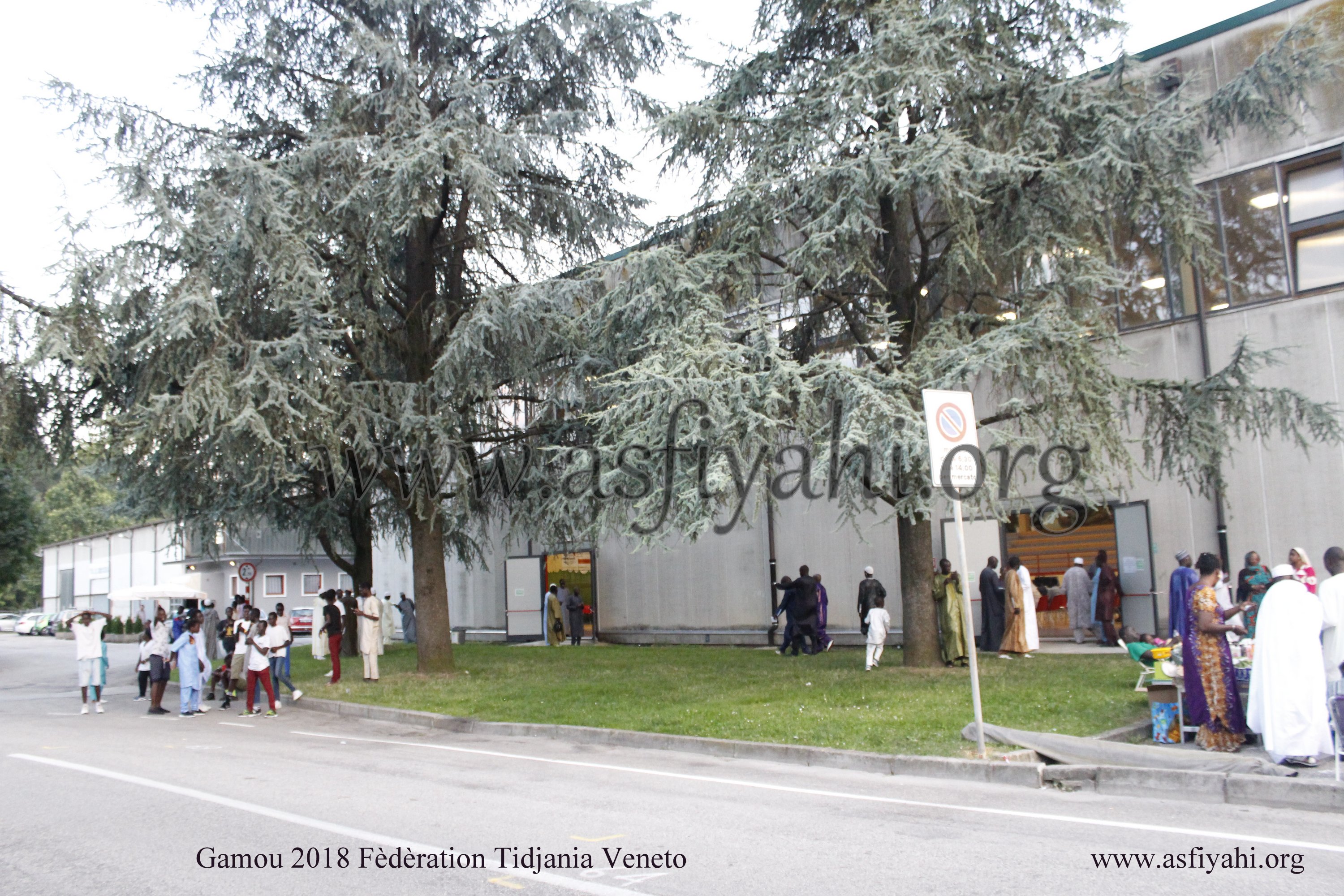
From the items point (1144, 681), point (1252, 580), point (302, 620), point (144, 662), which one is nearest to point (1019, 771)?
point (1144, 681)

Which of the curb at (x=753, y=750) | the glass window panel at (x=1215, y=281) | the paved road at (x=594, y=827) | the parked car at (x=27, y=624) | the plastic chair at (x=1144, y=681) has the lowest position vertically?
the parked car at (x=27, y=624)

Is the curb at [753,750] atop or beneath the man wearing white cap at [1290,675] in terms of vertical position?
beneath

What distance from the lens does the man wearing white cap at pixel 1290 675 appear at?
26.7 ft

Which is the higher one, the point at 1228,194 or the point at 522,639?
the point at 1228,194

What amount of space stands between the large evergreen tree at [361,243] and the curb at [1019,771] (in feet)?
20.9

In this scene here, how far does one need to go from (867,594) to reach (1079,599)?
3.88 m

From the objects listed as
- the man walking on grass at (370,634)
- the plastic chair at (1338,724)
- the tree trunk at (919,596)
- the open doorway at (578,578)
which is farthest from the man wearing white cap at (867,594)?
the open doorway at (578,578)

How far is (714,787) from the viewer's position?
353 inches

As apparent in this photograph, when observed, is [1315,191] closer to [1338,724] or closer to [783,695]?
[783,695]

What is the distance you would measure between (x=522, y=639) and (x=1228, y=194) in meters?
21.2

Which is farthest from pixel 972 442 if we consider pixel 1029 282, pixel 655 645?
pixel 655 645

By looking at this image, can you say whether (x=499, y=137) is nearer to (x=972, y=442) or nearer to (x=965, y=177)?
(x=965, y=177)

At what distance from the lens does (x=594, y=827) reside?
7.24 metres

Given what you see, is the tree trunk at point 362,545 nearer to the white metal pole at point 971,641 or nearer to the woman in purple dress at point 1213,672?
the white metal pole at point 971,641
